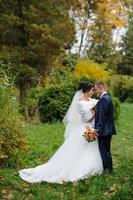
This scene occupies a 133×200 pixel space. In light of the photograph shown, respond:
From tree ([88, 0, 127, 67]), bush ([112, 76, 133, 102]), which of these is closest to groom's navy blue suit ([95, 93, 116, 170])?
tree ([88, 0, 127, 67])

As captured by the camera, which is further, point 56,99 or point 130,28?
point 130,28

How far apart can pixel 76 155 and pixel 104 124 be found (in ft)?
2.97

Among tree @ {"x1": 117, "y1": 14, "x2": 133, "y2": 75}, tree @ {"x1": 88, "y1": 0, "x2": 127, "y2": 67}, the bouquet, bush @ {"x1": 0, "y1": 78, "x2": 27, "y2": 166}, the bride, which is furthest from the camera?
tree @ {"x1": 117, "y1": 14, "x2": 133, "y2": 75}

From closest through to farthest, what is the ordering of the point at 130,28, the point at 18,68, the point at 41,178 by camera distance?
1. the point at 41,178
2. the point at 18,68
3. the point at 130,28

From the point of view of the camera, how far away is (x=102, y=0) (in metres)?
36.7

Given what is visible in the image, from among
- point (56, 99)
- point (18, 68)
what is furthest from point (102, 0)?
point (56, 99)

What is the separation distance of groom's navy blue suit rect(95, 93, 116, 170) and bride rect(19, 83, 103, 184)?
145 millimetres

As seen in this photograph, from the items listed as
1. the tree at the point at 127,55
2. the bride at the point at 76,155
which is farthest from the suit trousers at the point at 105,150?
the tree at the point at 127,55

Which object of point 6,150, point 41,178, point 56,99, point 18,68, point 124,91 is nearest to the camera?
point 41,178

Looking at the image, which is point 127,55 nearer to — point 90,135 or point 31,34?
point 31,34

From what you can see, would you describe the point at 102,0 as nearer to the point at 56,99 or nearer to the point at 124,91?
the point at 124,91

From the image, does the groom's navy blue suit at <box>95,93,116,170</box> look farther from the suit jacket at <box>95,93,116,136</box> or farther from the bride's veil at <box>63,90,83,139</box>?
the bride's veil at <box>63,90,83,139</box>

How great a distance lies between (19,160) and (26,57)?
18344mm

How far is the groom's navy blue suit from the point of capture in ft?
35.0
